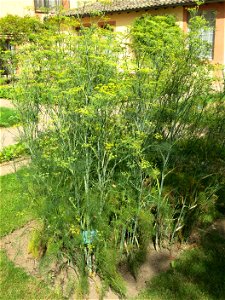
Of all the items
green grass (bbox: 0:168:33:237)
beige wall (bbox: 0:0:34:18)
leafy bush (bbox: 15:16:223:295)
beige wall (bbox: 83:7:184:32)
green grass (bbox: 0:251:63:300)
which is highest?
Result: beige wall (bbox: 0:0:34:18)

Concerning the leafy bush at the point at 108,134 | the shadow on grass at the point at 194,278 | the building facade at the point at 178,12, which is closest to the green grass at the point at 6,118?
the building facade at the point at 178,12

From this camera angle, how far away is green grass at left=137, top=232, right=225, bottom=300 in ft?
11.4

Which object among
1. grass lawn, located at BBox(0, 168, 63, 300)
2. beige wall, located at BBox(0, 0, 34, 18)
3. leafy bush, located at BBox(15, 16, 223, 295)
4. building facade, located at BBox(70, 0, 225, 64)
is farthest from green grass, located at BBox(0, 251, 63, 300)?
beige wall, located at BBox(0, 0, 34, 18)

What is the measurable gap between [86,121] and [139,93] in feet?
2.11

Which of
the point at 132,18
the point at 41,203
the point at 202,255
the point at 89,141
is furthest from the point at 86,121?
the point at 132,18

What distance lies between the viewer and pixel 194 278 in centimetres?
369

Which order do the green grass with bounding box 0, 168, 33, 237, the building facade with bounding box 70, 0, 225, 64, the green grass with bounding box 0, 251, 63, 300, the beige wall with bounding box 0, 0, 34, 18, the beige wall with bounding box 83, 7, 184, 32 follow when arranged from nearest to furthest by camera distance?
the green grass with bounding box 0, 251, 63, 300 < the green grass with bounding box 0, 168, 33, 237 < the building facade with bounding box 70, 0, 225, 64 < the beige wall with bounding box 83, 7, 184, 32 < the beige wall with bounding box 0, 0, 34, 18

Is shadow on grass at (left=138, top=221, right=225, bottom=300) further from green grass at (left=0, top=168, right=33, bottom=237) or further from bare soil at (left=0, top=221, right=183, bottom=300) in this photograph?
green grass at (left=0, top=168, right=33, bottom=237)

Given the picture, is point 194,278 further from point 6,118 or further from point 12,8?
point 12,8

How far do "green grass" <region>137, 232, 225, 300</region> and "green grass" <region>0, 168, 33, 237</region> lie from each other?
5.06 feet

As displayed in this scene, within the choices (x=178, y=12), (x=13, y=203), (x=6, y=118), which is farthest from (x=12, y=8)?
(x=13, y=203)

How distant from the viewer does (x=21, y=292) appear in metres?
3.50

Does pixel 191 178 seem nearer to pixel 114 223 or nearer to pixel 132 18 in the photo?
pixel 114 223

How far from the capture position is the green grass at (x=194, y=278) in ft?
11.4
